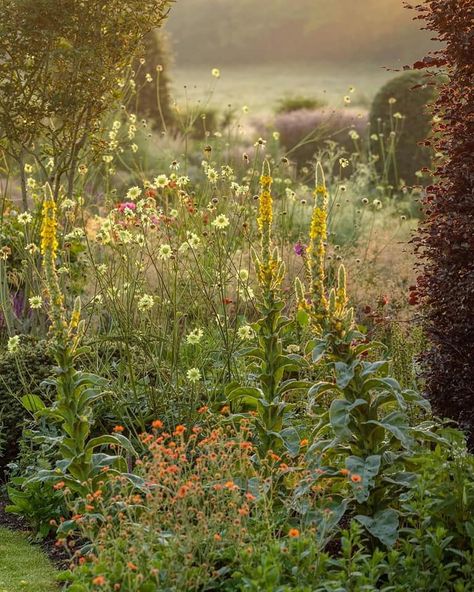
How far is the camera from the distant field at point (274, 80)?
1670 inches

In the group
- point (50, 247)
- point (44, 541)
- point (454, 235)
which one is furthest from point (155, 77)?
point (50, 247)

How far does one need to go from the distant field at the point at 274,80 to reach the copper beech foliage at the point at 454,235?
1371 inches

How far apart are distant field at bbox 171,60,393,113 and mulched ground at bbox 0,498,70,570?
35.1 metres

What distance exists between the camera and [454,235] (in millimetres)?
4797

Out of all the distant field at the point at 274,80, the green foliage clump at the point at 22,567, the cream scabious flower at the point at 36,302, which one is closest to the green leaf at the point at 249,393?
the green foliage clump at the point at 22,567

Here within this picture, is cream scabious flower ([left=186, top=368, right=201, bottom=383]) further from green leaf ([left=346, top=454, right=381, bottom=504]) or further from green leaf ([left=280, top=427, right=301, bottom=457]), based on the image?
green leaf ([left=346, top=454, right=381, bottom=504])

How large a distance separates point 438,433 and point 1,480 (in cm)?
281

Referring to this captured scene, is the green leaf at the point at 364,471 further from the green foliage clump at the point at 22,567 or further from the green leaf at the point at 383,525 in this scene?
the green foliage clump at the point at 22,567

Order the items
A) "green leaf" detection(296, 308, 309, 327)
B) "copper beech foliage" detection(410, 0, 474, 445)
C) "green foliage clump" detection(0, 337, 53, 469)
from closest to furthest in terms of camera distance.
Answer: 1. "copper beech foliage" detection(410, 0, 474, 445)
2. "green foliage clump" detection(0, 337, 53, 469)
3. "green leaf" detection(296, 308, 309, 327)

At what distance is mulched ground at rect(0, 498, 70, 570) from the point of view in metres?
4.59

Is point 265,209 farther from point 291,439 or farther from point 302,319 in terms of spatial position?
point 302,319

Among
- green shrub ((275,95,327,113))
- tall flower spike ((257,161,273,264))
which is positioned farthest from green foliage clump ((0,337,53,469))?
green shrub ((275,95,327,113))

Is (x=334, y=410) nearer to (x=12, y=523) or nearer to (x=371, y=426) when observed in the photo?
(x=371, y=426)

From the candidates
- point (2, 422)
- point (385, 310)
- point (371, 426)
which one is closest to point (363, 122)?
point (385, 310)
